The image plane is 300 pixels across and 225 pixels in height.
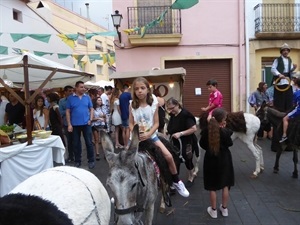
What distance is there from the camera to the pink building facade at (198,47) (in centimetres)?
1438

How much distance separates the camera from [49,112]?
8.13m

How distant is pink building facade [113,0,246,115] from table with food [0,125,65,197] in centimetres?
906

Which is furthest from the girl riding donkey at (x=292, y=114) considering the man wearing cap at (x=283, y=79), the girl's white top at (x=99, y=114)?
the girl's white top at (x=99, y=114)

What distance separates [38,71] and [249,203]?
653cm

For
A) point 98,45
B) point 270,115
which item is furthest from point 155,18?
point 98,45

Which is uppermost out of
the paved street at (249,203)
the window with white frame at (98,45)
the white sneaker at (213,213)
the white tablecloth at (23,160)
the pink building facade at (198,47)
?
the window with white frame at (98,45)

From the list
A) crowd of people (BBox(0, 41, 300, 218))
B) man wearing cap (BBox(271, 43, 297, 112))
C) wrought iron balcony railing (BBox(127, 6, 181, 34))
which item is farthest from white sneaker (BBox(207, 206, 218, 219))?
wrought iron balcony railing (BBox(127, 6, 181, 34))

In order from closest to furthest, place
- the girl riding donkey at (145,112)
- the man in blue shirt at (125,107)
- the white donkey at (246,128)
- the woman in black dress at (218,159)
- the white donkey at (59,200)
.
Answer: the white donkey at (59,200), the girl riding donkey at (145,112), the woman in black dress at (218,159), the white donkey at (246,128), the man in blue shirt at (125,107)

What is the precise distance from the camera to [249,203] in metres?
5.32

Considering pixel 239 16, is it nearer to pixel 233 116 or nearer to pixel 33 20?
pixel 233 116

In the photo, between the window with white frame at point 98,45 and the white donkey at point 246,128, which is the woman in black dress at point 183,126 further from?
the window with white frame at point 98,45

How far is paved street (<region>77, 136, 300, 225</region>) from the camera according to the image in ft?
15.2

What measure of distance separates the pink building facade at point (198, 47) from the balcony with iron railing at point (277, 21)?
796 mm

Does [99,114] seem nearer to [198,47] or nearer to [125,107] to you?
[125,107]
